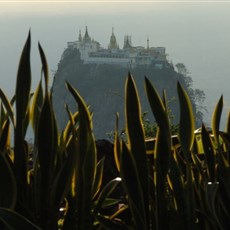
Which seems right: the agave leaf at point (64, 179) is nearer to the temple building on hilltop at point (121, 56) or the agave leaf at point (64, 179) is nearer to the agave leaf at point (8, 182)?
the agave leaf at point (8, 182)

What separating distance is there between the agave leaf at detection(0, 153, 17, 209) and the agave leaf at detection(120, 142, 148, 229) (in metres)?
0.19

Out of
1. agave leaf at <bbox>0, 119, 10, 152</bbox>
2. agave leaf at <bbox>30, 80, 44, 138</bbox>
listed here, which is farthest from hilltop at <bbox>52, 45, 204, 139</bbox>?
agave leaf at <bbox>0, 119, 10, 152</bbox>

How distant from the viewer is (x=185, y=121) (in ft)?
3.72

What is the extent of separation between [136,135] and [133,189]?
0.33ft

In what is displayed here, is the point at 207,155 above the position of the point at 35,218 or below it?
above

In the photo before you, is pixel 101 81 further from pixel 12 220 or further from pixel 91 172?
pixel 12 220

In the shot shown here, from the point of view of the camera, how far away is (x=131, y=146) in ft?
3.59

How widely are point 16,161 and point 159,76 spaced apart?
187 feet

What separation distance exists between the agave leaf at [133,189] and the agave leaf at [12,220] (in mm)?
194

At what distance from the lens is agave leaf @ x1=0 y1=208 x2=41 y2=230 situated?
0.93 m

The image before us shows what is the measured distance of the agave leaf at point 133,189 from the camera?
41.6 inches

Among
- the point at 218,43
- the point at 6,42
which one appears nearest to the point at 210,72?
the point at 218,43

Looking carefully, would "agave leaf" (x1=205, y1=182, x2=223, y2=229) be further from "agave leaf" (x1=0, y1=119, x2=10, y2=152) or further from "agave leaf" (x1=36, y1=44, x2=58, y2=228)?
"agave leaf" (x1=0, y1=119, x2=10, y2=152)

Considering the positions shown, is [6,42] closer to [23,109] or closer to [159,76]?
[159,76]
